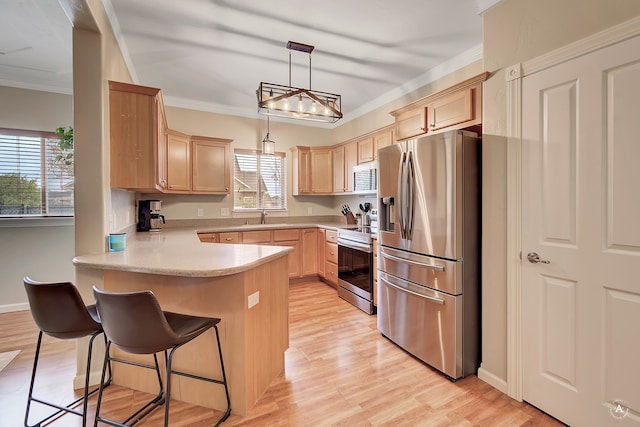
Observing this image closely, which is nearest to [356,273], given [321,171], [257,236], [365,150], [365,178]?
[365,178]

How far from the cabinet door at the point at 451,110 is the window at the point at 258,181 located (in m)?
2.85

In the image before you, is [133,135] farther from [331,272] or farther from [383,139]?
[331,272]

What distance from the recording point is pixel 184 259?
1789mm

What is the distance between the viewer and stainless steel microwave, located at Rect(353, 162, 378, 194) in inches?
153

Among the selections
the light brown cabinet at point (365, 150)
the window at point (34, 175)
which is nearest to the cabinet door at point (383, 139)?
the light brown cabinet at point (365, 150)

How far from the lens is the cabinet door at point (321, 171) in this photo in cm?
484

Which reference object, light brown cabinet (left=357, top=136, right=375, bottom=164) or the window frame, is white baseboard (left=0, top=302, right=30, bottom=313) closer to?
the window frame

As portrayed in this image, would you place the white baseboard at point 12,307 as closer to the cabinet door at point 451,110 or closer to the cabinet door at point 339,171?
the cabinet door at point 339,171

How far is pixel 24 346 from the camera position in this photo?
255cm

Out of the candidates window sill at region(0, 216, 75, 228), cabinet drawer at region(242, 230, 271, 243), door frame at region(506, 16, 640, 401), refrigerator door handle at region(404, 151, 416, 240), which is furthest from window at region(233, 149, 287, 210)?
door frame at region(506, 16, 640, 401)

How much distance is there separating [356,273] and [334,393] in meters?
1.76

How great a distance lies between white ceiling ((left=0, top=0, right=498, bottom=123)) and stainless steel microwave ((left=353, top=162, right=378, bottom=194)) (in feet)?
3.42

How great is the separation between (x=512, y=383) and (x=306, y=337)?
1.65 m

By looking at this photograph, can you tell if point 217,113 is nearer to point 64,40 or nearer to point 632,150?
point 64,40
